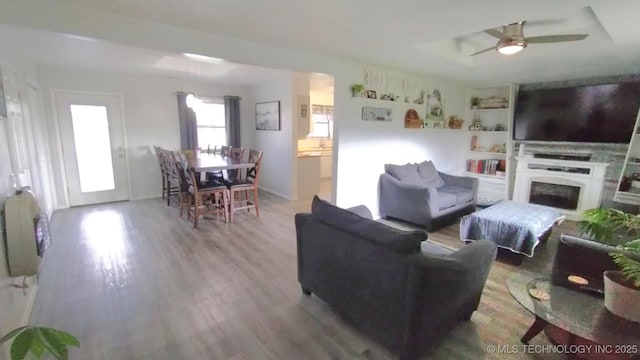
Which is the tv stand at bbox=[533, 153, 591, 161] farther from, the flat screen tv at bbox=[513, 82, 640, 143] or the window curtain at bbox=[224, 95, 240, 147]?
the window curtain at bbox=[224, 95, 240, 147]

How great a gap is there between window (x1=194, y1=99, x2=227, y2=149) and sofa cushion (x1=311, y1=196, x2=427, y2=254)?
4.86 metres

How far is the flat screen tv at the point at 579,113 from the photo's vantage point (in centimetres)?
425

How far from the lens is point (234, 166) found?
14.1ft

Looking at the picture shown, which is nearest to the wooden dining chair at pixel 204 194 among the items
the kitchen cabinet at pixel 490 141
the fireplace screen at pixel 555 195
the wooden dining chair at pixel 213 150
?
the wooden dining chair at pixel 213 150

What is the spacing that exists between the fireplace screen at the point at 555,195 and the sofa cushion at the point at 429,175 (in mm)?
1681

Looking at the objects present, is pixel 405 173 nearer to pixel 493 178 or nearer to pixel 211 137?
pixel 493 178

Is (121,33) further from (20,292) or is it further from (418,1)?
(418,1)

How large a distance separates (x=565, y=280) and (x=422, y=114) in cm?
357

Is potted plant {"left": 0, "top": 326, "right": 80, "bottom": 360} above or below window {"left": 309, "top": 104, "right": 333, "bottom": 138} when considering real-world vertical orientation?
below

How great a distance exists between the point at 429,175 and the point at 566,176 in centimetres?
216

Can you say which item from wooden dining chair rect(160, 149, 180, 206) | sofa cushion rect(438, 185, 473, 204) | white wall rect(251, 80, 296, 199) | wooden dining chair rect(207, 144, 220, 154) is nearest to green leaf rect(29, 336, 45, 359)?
wooden dining chair rect(160, 149, 180, 206)

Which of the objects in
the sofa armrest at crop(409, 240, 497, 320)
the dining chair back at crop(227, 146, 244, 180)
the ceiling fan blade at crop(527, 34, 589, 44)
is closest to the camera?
the sofa armrest at crop(409, 240, 497, 320)

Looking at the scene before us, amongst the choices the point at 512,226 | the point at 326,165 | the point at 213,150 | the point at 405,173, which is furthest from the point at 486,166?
the point at 213,150

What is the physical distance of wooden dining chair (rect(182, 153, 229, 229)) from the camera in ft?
13.5
